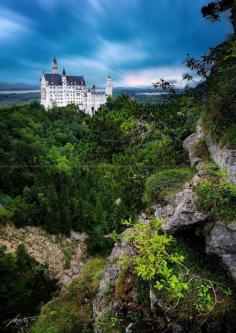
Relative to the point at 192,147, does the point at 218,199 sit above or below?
below

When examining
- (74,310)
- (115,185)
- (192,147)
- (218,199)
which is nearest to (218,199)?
(218,199)

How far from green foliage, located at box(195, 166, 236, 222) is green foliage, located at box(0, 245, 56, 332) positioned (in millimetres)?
15158

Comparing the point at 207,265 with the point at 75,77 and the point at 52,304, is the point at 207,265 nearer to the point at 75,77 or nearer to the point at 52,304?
the point at 52,304

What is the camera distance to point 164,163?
13.0 m

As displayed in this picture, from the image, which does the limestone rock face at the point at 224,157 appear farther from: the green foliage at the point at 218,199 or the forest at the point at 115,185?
Result: the green foliage at the point at 218,199

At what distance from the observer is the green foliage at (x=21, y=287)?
20.1m

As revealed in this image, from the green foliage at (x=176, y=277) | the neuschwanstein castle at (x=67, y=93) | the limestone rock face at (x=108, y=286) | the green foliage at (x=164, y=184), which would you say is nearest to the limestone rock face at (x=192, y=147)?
the green foliage at (x=164, y=184)

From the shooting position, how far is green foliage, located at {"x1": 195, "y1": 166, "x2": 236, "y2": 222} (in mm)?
7578

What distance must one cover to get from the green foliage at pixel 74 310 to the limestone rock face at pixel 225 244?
15.0 ft

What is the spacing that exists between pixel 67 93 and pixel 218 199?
109 metres

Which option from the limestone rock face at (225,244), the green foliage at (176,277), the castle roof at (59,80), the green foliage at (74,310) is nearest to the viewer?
the green foliage at (176,277)

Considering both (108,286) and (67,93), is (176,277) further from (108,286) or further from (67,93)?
(67,93)

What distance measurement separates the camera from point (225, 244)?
24.7 ft

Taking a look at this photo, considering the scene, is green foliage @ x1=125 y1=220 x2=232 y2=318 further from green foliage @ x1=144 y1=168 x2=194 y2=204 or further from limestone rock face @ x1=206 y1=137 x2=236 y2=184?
limestone rock face @ x1=206 y1=137 x2=236 y2=184
